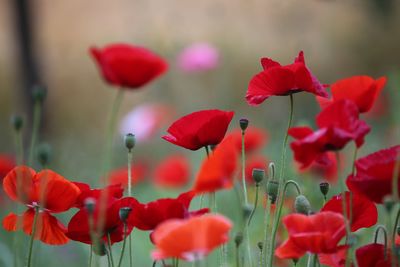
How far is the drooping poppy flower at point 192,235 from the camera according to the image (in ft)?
2.55

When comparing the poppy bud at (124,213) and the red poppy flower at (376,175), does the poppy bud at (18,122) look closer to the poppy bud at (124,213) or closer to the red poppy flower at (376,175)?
the poppy bud at (124,213)

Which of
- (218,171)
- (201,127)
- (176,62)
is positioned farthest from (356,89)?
(176,62)

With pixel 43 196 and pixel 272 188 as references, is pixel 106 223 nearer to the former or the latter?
pixel 43 196

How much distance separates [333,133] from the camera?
90cm

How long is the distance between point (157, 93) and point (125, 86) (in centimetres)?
497

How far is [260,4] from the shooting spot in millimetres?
3498

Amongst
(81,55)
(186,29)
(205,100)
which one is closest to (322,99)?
Result: (205,100)

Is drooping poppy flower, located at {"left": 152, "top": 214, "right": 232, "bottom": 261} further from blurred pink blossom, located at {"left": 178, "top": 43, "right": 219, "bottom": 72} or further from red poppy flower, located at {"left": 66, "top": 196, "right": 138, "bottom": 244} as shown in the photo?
blurred pink blossom, located at {"left": 178, "top": 43, "right": 219, "bottom": 72}

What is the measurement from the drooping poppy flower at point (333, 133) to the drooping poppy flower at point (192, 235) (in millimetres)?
164

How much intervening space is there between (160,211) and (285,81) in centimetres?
23

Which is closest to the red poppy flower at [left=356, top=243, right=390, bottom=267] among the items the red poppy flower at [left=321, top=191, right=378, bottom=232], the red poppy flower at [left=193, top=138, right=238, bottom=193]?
the red poppy flower at [left=321, top=191, right=378, bottom=232]

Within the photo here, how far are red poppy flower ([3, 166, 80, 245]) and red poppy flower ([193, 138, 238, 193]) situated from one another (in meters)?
0.22

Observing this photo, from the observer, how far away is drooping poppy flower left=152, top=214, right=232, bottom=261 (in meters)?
0.78

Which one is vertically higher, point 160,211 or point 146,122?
point 146,122
